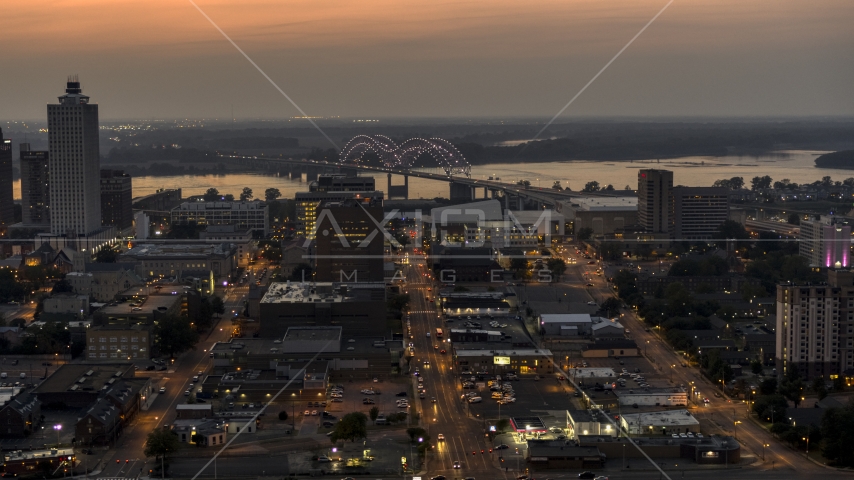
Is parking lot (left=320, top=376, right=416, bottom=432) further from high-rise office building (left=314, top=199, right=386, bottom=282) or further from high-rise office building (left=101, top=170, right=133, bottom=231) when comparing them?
high-rise office building (left=101, top=170, right=133, bottom=231)

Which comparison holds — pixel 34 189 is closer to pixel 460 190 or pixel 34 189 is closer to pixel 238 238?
pixel 238 238

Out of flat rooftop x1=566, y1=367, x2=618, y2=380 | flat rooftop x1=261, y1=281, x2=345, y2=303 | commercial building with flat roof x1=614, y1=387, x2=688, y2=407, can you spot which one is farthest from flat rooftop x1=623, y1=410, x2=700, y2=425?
flat rooftop x1=261, y1=281, x2=345, y2=303

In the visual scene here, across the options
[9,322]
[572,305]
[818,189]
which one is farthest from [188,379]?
[818,189]

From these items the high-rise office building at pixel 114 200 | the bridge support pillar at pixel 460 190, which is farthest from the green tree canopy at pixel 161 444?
the bridge support pillar at pixel 460 190

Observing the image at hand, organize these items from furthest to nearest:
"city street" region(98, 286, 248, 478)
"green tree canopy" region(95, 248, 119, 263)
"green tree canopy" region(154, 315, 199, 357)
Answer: "green tree canopy" region(95, 248, 119, 263) < "green tree canopy" region(154, 315, 199, 357) < "city street" region(98, 286, 248, 478)

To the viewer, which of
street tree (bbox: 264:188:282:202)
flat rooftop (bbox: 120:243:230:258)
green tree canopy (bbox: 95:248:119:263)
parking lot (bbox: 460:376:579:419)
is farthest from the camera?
street tree (bbox: 264:188:282:202)

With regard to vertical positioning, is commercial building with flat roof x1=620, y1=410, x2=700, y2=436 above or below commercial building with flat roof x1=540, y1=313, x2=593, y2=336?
below

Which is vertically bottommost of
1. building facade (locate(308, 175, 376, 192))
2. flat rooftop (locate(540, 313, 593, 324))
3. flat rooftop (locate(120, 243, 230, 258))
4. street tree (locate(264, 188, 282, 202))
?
flat rooftop (locate(540, 313, 593, 324))

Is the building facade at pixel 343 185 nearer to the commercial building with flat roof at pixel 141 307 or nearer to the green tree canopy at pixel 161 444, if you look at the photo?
the commercial building with flat roof at pixel 141 307
